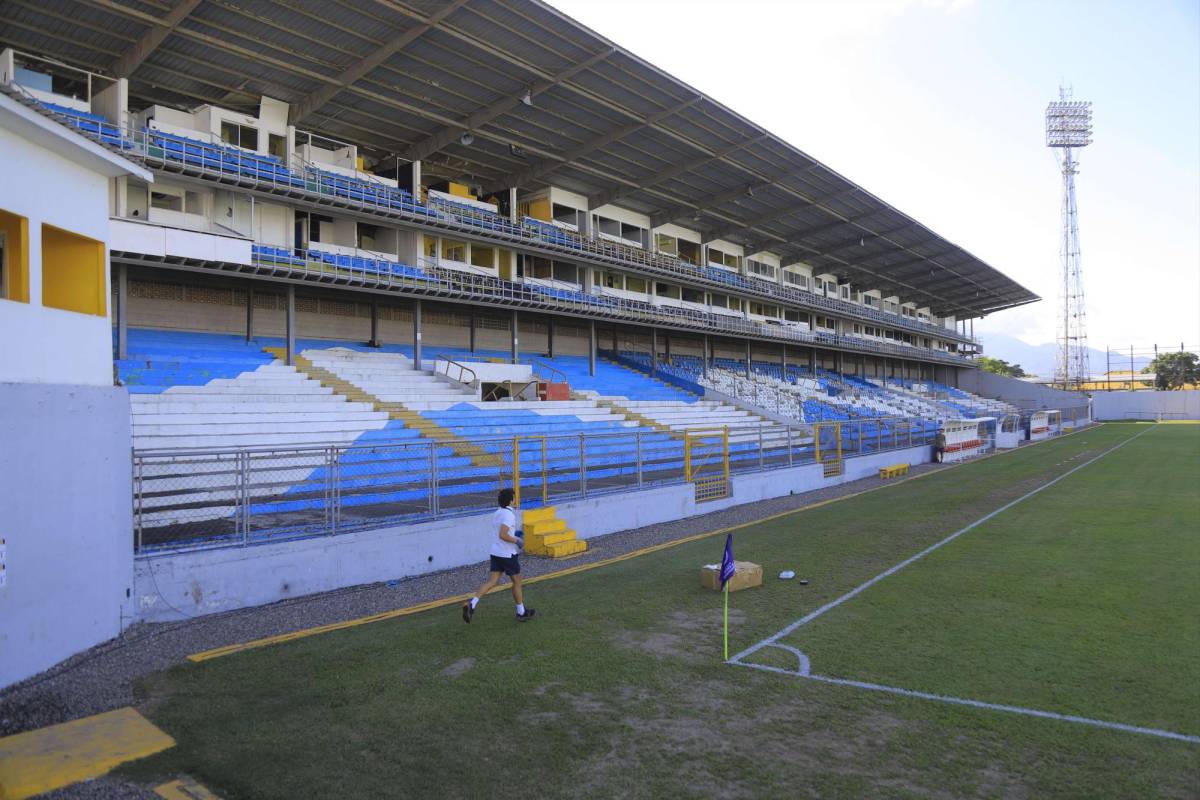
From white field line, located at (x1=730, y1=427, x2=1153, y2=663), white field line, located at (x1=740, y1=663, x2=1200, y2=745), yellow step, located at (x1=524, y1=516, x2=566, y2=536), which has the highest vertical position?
yellow step, located at (x1=524, y1=516, x2=566, y2=536)

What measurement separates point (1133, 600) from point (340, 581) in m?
9.98

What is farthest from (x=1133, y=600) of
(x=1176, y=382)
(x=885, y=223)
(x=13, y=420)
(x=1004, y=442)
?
(x=1176, y=382)

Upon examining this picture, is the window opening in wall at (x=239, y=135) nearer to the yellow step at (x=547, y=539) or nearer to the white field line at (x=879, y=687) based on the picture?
the yellow step at (x=547, y=539)

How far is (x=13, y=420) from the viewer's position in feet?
21.1

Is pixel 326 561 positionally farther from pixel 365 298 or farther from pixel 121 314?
pixel 365 298

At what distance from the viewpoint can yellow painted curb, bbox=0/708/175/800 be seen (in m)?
4.68

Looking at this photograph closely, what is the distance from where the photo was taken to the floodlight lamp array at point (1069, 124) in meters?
80.6

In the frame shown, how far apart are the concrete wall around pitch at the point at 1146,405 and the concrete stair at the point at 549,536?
258 feet

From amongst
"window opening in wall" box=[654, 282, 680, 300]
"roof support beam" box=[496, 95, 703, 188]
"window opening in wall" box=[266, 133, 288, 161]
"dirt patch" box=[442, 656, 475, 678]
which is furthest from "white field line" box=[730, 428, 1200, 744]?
"window opening in wall" box=[654, 282, 680, 300]

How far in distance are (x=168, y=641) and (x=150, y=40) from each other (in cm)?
1788

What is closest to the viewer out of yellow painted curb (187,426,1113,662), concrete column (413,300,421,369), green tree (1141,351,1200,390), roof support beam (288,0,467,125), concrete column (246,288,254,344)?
yellow painted curb (187,426,1113,662)

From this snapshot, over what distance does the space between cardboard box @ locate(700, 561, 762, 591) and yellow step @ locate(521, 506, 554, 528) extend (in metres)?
4.26

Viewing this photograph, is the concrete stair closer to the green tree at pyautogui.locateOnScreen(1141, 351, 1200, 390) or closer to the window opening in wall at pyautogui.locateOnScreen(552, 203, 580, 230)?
the window opening in wall at pyautogui.locateOnScreen(552, 203, 580, 230)

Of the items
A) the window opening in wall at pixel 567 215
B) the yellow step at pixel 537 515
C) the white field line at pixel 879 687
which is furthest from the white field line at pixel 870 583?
the window opening in wall at pixel 567 215
